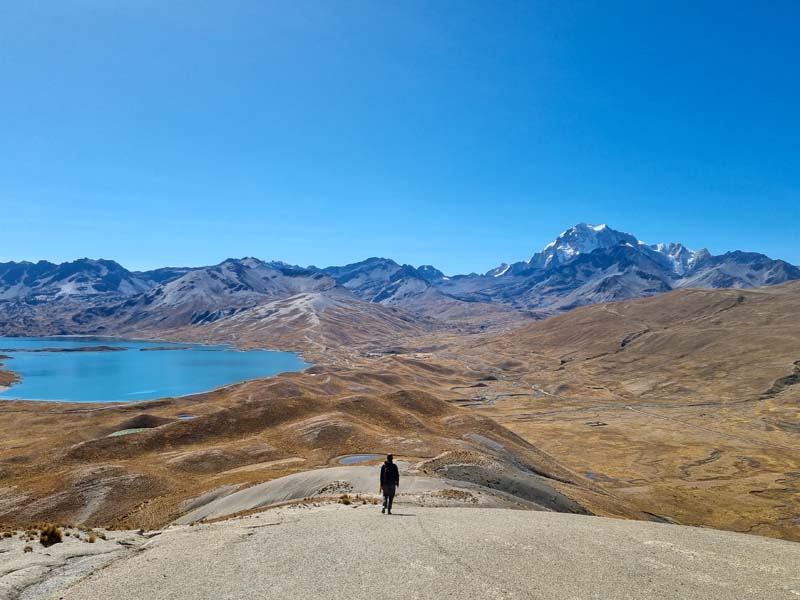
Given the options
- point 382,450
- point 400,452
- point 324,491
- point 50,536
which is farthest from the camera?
point 382,450

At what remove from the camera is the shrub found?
79.2 feet

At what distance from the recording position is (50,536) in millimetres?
24750

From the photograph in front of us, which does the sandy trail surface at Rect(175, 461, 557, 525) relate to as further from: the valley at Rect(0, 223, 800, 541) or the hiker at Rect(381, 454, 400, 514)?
the hiker at Rect(381, 454, 400, 514)

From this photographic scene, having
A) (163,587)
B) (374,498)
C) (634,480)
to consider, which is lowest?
(634,480)

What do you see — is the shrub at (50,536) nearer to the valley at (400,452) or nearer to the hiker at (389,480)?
the valley at (400,452)

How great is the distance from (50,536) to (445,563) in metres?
21.3

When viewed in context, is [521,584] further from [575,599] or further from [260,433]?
[260,433]

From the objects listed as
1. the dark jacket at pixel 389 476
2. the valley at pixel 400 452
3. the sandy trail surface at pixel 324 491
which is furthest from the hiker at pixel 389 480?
the valley at pixel 400 452

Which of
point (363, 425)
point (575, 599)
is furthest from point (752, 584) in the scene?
point (363, 425)

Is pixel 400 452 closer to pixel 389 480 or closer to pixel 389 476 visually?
pixel 389 480

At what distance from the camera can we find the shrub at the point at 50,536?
24147 mm

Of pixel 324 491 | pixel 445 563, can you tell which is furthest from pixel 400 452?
pixel 445 563

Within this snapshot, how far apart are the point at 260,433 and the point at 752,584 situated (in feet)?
227

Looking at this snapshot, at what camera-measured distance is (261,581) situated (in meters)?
16.9
